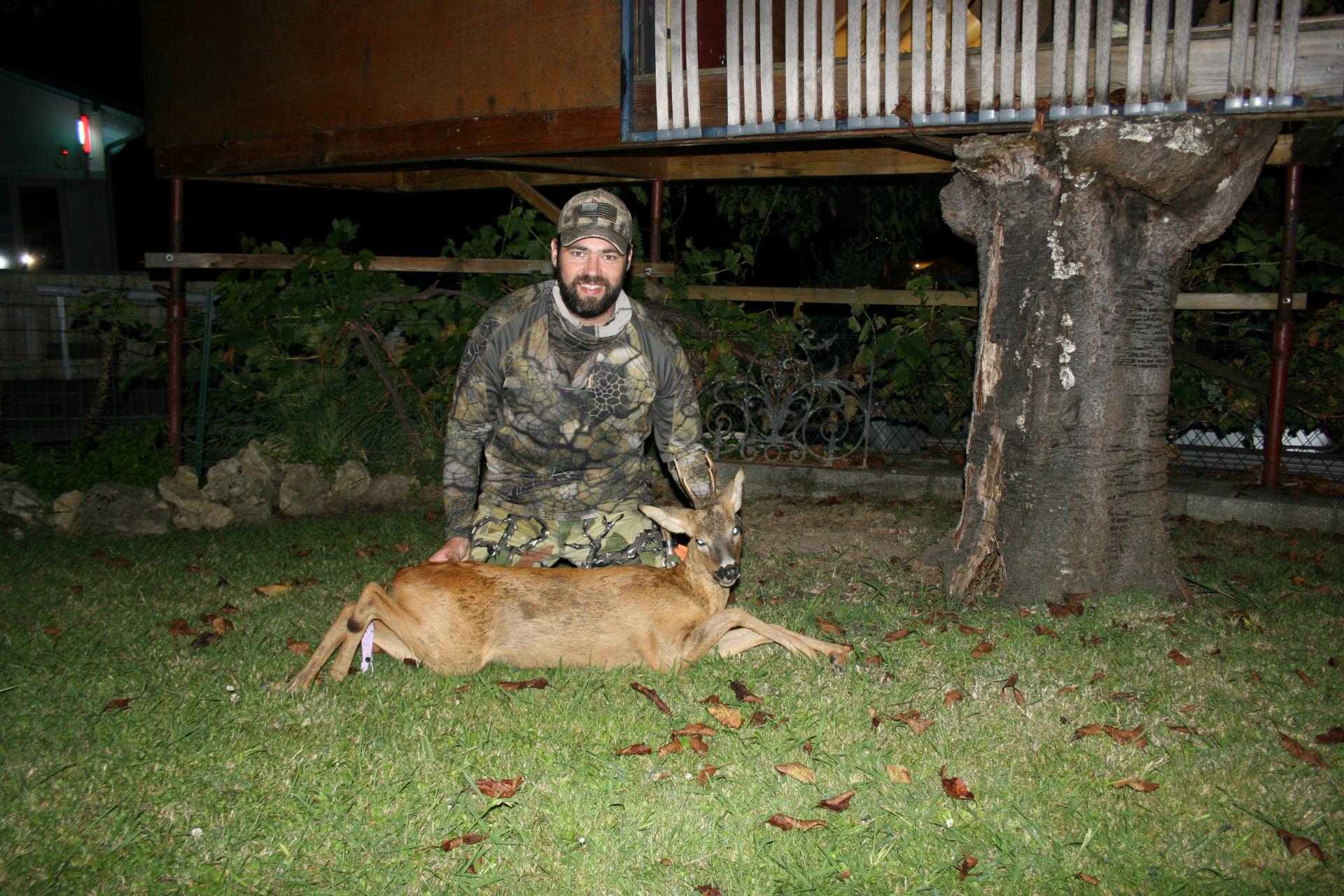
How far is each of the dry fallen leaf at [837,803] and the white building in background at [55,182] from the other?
19445 millimetres

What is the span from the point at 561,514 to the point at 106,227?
18068mm

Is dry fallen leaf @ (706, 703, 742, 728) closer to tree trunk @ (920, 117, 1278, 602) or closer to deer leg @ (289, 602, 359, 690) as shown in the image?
deer leg @ (289, 602, 359, 690)

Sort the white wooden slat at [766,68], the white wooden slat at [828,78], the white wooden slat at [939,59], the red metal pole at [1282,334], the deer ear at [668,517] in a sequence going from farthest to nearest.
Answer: the red metal pole at [1282,334]
the white wooden slat at [766,68]
the white wooden slat at [828,78]
the white wooden slat at [939,59]
the deer ear at [668,517]

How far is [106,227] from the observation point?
19.0m

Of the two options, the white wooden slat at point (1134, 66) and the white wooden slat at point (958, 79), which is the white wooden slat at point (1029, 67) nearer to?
the white wooden slat at point (958, 79)

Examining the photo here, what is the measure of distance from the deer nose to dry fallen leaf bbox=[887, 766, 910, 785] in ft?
3.56

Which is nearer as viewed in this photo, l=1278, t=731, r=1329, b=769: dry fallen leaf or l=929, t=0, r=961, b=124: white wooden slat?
l=1278, t=731, r=1329, b=769: dry fallen leaf

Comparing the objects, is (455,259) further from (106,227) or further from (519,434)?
(106,227)

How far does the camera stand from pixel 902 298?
8852 mm

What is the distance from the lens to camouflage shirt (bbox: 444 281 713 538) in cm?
490

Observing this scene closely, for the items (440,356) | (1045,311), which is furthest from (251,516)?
(1045,311)

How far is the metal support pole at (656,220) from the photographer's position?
9070 millimetres

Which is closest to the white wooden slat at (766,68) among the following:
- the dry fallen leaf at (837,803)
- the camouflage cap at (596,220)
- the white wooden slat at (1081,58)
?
the camouflage cap at (596,220)

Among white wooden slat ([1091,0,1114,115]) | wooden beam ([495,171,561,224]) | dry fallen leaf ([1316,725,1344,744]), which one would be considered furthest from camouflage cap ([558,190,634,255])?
wooden beam ([495,171,561,224])
